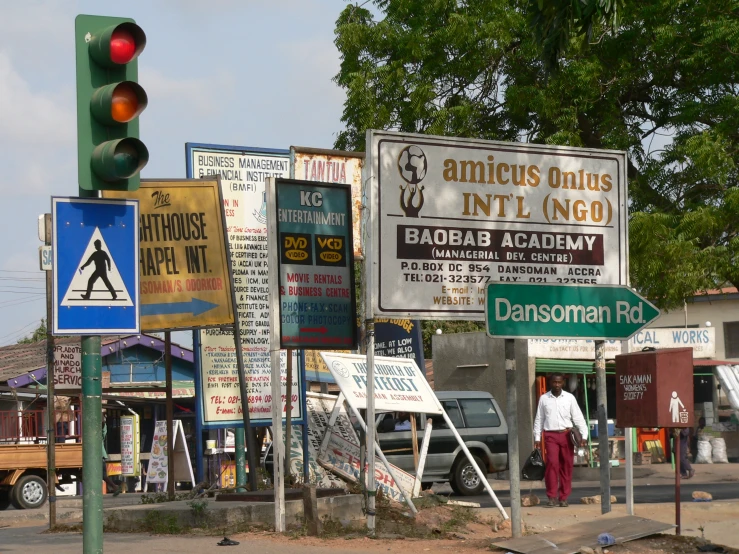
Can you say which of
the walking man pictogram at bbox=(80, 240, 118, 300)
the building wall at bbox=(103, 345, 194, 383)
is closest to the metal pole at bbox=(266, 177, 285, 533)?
the walking man pictogram at bbox=(80, 240, 118, 300)

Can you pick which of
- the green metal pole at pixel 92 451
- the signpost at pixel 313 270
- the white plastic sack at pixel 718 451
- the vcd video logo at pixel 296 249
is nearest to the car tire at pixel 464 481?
the signpost at pixel 313 270

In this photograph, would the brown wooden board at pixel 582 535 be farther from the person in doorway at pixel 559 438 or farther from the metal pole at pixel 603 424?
the person in doorway at pixel 559 438

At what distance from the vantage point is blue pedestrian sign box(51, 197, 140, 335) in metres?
6.32

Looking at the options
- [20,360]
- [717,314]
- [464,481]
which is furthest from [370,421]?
[717,314]

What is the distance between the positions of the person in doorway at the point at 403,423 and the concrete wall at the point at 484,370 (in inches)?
273

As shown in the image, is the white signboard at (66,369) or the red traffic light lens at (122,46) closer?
the red traffic light lens at (122,46)

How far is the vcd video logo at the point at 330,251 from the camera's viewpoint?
11680 mm

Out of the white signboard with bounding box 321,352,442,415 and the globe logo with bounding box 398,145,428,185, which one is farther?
the white signboard with bounding box 321,352,442,415

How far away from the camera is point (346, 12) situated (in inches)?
1093

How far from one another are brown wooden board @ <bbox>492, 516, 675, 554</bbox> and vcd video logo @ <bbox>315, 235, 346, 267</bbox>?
3381mm

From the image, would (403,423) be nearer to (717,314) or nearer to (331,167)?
(331,167)

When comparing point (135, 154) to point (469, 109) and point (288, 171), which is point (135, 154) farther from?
point (469, 109)

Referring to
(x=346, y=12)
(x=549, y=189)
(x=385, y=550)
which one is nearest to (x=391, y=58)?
(x=346, y=12)

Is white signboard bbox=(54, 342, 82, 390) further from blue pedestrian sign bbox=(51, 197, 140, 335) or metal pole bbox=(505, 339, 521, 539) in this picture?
blue pedestrian sign bbox=(51, 197, 140, 335)
